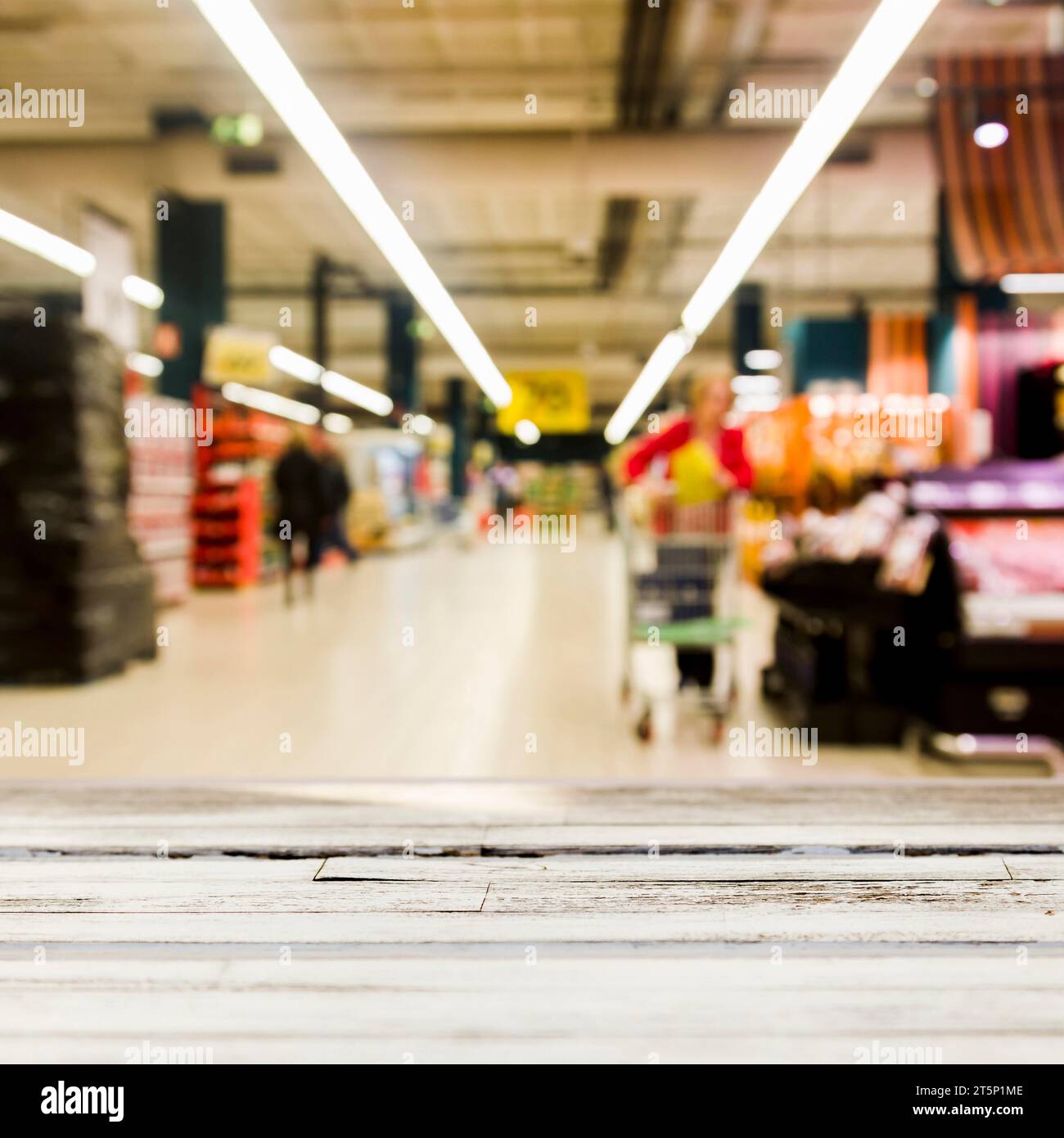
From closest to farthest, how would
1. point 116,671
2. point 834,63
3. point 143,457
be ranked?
point 116,671, point 834,63, point 143,457

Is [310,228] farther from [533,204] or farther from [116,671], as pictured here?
[116,671]

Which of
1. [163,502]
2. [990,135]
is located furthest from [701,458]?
[163,502]

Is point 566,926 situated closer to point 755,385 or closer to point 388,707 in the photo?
point 388,707

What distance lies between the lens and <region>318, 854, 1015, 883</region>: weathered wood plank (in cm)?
214

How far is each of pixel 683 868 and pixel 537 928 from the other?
0.38 m

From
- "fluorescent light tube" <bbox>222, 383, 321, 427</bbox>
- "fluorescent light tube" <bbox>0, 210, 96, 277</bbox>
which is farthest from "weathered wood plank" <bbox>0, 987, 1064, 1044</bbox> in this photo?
"fluorescent light tube" <bbox>222, 383, 321, 427</bbox>

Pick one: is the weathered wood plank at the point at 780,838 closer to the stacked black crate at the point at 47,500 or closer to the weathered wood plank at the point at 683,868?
the weathered wood plank at the point at 683,868

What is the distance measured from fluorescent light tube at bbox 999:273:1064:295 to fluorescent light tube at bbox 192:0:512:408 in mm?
5224

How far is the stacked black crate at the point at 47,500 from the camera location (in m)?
5.80

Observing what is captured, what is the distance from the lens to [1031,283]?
31.8 ft

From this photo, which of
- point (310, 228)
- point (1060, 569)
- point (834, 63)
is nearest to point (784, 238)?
point (834, 63)

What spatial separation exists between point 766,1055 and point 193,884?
118 cm

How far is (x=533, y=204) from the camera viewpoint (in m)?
12.5
